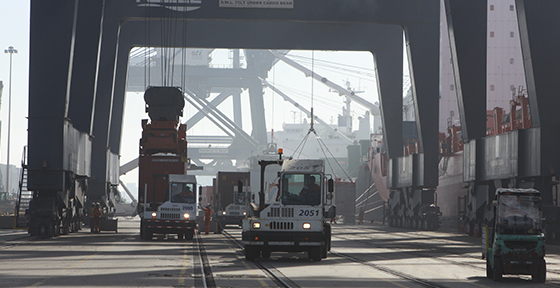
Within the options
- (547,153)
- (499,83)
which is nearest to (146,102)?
(547,153)

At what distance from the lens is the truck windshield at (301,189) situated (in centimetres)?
1750

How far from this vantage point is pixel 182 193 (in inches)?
1070

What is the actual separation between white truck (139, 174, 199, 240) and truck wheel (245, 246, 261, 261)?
920 centimetres

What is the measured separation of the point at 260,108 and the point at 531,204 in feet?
348

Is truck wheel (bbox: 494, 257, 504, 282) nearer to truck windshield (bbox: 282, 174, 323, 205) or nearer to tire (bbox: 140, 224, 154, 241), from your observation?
truck windshield (bbox: 282, 174, 323, 205)

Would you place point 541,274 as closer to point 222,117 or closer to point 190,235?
point 190,235

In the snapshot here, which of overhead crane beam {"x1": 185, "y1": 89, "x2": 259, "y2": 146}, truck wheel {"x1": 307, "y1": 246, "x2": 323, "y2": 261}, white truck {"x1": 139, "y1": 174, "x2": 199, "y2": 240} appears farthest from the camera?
overhead crane beam {"x1": 185, "y1": 89, "x2": 259, "y2": 146}

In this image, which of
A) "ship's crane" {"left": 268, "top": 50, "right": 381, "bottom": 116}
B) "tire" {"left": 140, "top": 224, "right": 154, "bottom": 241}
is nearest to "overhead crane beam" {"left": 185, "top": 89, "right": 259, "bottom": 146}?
"ship's crane" {"left": 268, "top": 50, "right": 381, "bottom": 116}

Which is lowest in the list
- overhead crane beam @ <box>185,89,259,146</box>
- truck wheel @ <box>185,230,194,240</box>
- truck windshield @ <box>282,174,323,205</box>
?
truck wheel @ <box>185,230,194,240</box>

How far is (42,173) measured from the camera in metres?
28.2

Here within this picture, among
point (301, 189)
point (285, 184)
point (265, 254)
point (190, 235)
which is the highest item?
point (285, 184)

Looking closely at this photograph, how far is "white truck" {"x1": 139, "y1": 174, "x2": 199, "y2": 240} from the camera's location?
87.5 feet

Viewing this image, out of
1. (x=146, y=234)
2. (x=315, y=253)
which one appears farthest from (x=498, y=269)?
(x=146, y=234)

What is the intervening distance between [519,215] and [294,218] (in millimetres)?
5932
